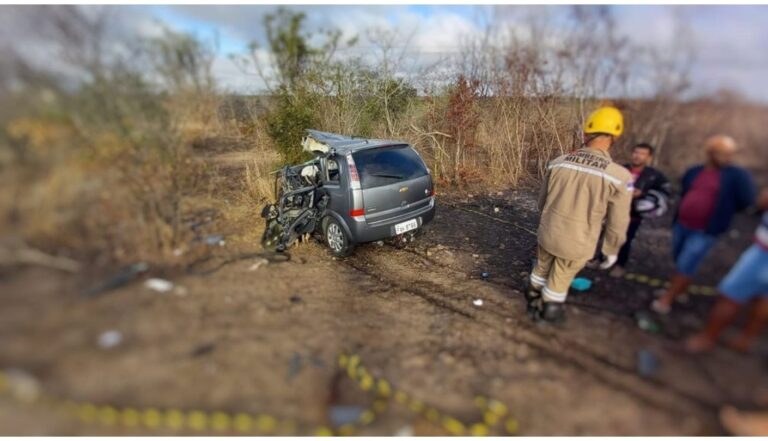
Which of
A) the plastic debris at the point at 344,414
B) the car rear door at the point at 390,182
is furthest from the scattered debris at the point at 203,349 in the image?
the car rear door at the point at 390,182

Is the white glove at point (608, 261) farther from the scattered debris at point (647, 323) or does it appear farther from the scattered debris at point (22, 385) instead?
the scattered debris at point (22, 385)

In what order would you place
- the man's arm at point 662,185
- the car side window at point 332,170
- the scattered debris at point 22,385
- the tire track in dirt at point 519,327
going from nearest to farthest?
1. the scattered debris at point 22,385
2. the tire track in dirt at point 519,327
3. the man's arm at point 662,185
4. the car side window at point 332,170

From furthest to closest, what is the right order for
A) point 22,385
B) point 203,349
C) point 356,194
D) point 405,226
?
point 405,226 < point 356,194 < point 203,349 < point 22,385

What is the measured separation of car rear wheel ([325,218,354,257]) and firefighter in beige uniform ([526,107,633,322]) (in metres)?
2.30

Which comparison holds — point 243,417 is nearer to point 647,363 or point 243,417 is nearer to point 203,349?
point 203,349

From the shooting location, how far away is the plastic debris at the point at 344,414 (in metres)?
2.19

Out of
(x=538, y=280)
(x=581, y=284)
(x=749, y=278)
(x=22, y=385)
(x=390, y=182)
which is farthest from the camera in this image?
(x=390, y=182)

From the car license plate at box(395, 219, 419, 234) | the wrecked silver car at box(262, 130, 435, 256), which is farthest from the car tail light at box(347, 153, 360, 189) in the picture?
the car license plate at box(395, 219, 419, 234)

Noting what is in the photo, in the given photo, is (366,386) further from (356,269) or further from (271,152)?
(271,152)

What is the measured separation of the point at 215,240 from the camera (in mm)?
3576

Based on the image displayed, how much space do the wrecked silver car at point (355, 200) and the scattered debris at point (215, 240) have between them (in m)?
0.74

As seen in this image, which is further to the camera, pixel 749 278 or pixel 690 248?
→ pixel 690 248

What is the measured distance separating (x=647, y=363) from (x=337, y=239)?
3.42m

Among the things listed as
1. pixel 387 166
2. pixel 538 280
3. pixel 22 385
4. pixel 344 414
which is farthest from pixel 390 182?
pixel 22 385
